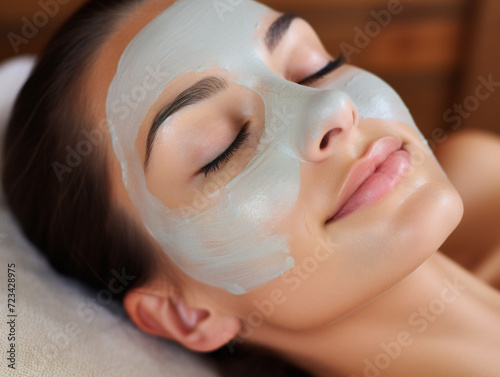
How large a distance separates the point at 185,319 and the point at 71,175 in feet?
0.95

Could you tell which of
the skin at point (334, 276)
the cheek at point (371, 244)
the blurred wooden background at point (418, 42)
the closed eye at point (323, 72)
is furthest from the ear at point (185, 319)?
the blurred wooden background at point (418, 42)

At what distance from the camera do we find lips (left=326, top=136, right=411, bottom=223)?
27.9 inches

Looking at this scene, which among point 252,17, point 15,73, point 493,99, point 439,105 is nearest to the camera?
point 252,17

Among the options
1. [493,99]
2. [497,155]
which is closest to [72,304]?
[497,155]

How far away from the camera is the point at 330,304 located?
0.75m

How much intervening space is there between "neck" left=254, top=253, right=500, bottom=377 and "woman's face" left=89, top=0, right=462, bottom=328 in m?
0.08

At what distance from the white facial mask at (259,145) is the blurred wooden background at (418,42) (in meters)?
1.07

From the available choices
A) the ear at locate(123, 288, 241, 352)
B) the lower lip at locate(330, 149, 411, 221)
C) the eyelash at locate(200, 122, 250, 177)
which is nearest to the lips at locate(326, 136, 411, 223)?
the lower lip at locate(330, 149, 411, 221)

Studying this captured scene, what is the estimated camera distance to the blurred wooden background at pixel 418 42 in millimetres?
1737

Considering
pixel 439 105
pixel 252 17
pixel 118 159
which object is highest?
pixel 252 17

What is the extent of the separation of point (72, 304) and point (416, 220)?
574mm

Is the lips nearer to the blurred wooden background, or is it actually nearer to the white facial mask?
the white facial mask

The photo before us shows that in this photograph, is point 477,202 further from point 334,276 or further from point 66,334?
point 66,334

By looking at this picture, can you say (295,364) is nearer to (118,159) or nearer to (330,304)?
(330,304)
